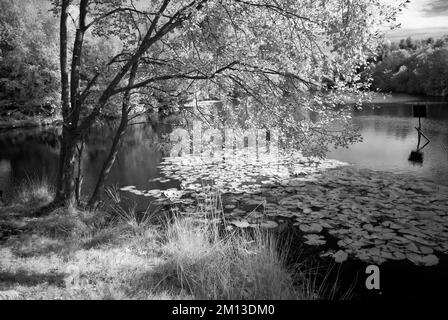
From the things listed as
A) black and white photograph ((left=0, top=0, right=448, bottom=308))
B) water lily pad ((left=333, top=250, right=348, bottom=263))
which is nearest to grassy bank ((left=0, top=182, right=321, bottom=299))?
black and white photograph ((left=0, top=0, right=448, bottom=308))

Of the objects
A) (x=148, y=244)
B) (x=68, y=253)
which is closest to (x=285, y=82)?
(x=148, y=244)

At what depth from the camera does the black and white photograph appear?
17.8 ft

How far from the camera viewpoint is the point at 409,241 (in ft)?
26.2

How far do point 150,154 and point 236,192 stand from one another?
35.8ft

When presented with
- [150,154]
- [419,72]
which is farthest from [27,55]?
[419,72]

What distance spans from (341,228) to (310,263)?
1929mm

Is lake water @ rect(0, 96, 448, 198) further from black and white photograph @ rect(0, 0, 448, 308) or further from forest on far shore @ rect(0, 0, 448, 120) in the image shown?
forest on far shore @ rect(0, 0, 448, 120)

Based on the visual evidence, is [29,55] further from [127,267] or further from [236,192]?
[127,267]

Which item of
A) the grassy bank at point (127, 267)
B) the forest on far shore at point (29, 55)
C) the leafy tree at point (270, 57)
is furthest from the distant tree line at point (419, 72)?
the grassy bank at point (127, 267)

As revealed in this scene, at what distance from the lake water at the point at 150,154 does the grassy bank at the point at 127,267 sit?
3.76 m

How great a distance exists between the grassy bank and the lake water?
3.76 metres

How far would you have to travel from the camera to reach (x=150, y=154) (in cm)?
2202
